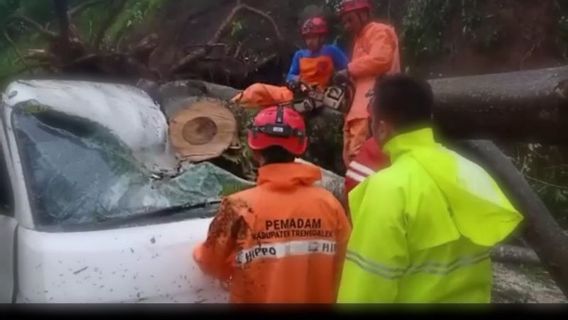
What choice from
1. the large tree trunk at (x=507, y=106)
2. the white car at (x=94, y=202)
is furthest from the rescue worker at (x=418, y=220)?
the large tree trunk at (x=507, y=106)

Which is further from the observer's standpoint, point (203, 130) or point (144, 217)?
point (203, 130)

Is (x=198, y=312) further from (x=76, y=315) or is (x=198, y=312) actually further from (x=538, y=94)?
(x=538, y=94)

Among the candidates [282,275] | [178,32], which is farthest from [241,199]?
[178,32]

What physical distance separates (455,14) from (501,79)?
694 cm

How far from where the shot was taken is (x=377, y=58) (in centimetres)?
765

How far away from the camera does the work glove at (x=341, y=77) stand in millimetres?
7924

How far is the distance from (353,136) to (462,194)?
166 inches

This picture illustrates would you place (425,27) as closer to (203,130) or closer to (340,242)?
(203,130)

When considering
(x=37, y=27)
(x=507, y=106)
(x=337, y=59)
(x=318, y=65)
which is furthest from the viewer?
(x=37, y=27)

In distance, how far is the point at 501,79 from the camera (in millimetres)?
5852

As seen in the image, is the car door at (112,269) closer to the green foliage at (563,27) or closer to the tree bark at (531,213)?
the tree bark at (531,213)

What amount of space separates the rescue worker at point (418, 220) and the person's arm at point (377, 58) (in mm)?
4011

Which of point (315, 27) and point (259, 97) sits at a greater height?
point (315, 27)

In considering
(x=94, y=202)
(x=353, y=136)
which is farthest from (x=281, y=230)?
(x=353, y=136)
